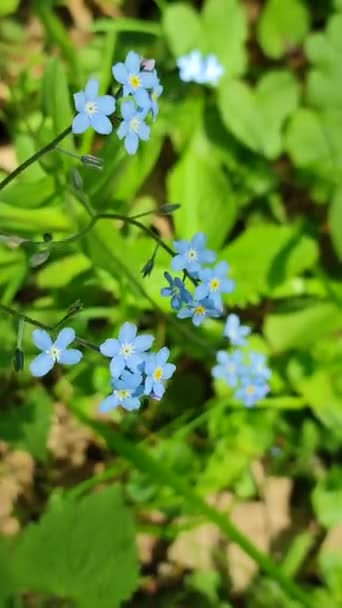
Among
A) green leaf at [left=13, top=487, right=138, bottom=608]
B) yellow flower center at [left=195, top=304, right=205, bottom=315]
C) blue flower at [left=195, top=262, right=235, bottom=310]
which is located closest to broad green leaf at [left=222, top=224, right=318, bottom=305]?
blue flower at [left=195, top=262, right=235, bottom=310]

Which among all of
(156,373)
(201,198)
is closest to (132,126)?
(156,373)

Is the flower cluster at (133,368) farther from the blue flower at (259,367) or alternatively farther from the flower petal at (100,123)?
the blue flower at (259,367)

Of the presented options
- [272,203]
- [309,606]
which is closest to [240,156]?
[272,203]

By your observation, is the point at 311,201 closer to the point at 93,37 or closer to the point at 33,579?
the point at 93,37

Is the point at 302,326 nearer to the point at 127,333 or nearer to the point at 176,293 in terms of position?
the point at 176,293

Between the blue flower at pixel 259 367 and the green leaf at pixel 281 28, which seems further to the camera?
the green leaf at pixel 281 28

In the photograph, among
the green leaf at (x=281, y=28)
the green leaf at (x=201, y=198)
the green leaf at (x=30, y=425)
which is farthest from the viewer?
the green leaf at (x=281, y=28)

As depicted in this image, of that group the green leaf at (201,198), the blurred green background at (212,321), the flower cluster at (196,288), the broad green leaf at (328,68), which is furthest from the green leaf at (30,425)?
the broad green leaf at (328,68)
